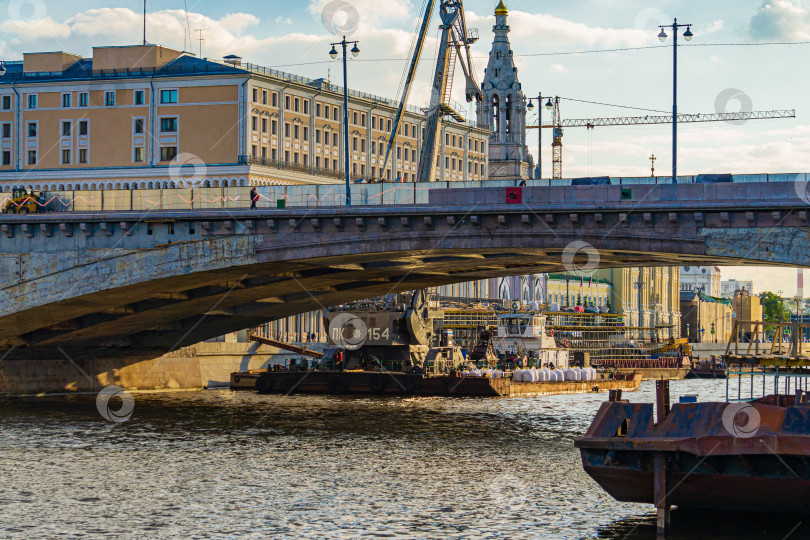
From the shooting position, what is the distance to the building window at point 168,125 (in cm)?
11038

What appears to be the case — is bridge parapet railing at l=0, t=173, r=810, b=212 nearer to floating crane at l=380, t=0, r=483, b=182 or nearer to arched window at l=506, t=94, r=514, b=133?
floating crane at l=380, t=0, r=483, b=182

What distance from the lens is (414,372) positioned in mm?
93062

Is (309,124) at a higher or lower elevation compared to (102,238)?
higher

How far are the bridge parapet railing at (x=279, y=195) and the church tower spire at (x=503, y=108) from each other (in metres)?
85.8

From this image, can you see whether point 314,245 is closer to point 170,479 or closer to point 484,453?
point 484,453

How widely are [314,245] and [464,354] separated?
49780 mm

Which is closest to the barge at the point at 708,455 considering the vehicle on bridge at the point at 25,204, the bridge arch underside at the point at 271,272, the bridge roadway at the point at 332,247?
the bridge roadway at the point at 332,247

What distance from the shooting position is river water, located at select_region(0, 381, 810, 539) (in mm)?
34812

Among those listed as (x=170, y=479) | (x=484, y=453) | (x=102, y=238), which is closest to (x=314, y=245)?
(x=102, y=238)

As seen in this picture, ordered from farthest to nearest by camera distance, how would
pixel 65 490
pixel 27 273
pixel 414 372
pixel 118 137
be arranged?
pixel 118 137 < pixel 414 372 < pixel 27 273 < pixel 65 490

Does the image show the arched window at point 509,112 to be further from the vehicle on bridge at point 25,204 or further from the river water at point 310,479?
the vehicle on bridge at point 25,204

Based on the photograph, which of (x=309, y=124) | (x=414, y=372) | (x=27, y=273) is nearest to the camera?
(x=27, y=273)

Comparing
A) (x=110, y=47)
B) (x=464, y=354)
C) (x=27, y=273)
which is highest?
(x=110, y=47)

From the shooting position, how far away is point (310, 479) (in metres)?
44.0
